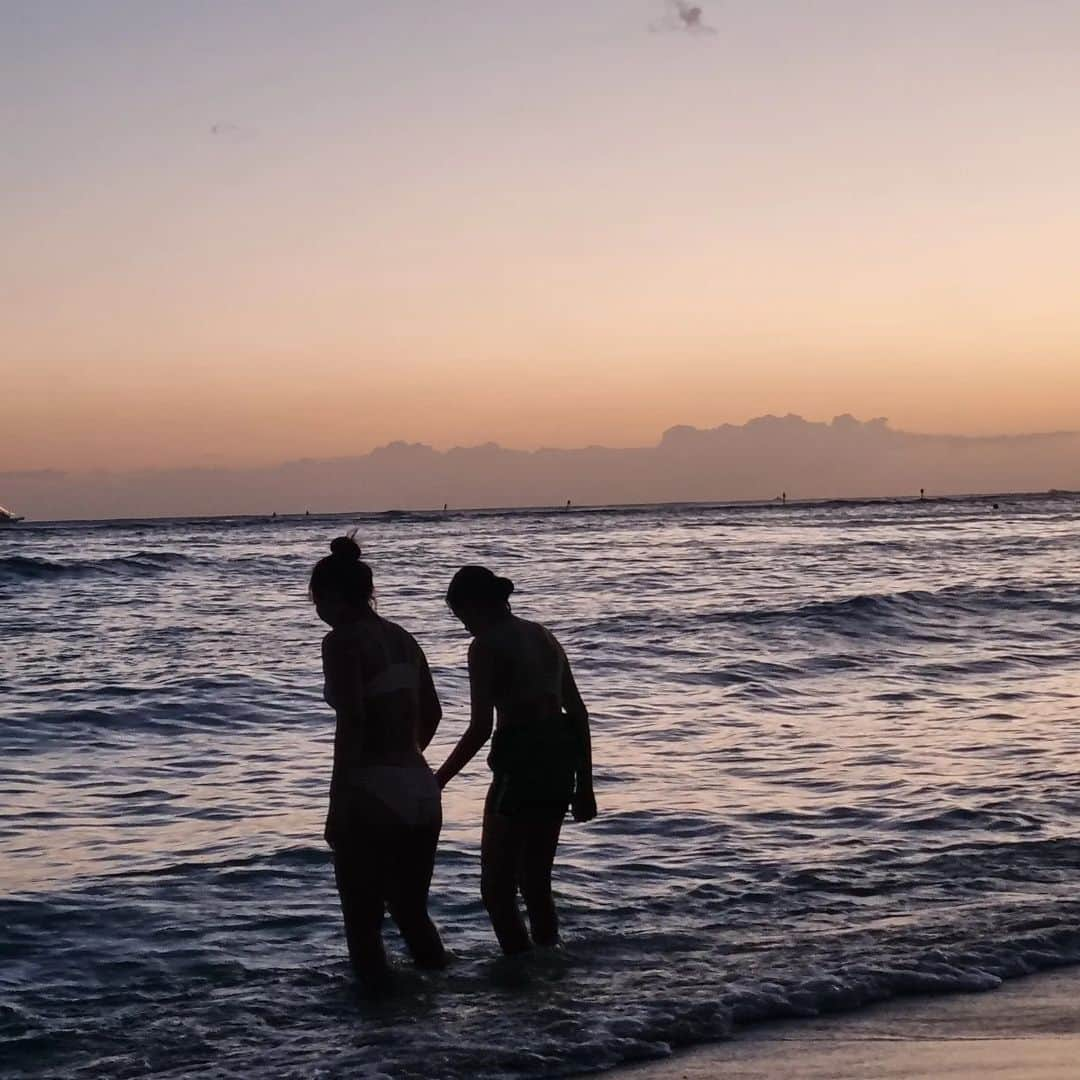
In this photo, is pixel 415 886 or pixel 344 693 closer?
pixel 344 693

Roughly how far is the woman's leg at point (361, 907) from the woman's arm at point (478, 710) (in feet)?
1.44

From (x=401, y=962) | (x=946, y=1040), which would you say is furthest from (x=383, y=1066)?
(x=946, y=1040)

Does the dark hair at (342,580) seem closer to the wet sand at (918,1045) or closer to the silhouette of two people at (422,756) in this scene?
the silhouette of two people at (422,756)

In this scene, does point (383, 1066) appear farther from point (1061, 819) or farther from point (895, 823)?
point (1061, 819)

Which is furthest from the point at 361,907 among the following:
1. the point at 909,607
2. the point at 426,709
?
the point at 909,607

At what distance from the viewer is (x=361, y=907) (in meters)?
5.83

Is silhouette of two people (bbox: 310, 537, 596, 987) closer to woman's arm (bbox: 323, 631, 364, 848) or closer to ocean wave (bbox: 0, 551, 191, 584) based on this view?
woman's arm (bbox: 323, 631, 364, 848)

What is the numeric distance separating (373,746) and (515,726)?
2.04ft

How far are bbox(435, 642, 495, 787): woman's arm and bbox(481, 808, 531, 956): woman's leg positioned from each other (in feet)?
0.79

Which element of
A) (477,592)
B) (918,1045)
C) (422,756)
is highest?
(477,592)

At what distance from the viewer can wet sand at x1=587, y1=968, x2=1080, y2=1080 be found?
4.82m

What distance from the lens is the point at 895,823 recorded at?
9031mm

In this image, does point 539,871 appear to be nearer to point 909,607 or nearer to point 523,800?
point 523,800

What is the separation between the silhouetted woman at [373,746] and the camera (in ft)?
18.0
